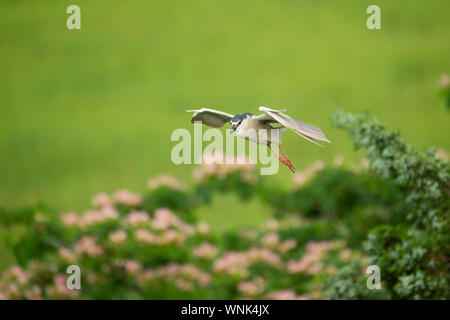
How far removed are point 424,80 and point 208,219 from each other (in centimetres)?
155

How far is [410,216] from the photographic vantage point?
49.4 inches

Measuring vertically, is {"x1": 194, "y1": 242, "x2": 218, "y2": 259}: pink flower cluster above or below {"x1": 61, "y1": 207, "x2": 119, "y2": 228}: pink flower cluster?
below

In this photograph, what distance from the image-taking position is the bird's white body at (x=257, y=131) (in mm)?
690

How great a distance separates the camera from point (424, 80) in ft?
10.9

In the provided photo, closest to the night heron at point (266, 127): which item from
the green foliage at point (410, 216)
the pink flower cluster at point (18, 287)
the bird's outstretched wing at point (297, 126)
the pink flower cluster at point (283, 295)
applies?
the bird's outstretched wing at point (297, 126)

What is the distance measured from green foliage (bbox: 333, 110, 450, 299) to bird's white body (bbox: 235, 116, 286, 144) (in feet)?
1.75

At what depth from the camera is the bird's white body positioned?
0.69m

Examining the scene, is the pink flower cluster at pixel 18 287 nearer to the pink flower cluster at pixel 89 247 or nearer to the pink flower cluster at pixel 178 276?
the pink flower cluster at pixel 89 247

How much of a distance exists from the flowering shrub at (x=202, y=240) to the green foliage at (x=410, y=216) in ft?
0.62

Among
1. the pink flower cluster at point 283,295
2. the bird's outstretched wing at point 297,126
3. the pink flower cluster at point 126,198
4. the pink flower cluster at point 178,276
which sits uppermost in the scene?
the pink flower cluster at point 126,198

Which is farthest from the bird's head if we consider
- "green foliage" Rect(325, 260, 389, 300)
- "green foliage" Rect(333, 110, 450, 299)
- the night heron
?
"green foliage" Rect(325, 260, 389, 300)

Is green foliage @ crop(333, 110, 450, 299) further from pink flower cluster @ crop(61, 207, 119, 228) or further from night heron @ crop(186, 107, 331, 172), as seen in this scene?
pink flower cluster @ crop(61, 207, 119, 228)
